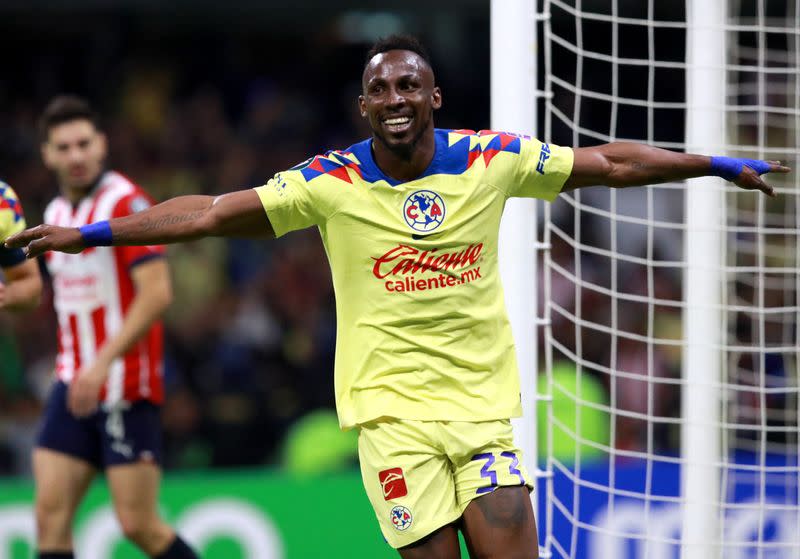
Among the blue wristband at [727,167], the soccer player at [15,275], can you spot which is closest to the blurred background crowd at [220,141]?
the soccer player at [15,275]

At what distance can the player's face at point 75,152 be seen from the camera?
224 inches

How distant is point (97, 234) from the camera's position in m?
3.69

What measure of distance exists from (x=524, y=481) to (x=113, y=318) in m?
2.47

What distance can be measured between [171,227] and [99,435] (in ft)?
6.95

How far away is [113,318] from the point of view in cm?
569

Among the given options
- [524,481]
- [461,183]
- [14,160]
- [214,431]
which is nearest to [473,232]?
[461,183]

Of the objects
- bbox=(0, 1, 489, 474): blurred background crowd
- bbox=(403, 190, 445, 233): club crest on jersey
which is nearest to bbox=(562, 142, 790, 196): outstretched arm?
bbox=(403, 190, 445, 233): club crest on jersey

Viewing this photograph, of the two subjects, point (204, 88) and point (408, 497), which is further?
point (204, 88)

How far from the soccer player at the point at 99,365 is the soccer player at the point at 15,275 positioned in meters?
0.81

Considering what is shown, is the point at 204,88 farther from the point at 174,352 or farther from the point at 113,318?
the point at 113,318

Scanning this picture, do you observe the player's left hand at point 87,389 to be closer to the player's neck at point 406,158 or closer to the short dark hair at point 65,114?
the short dark hair at point 65,114

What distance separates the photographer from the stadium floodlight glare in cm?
509

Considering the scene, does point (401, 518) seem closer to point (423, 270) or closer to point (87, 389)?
point (423, 270)

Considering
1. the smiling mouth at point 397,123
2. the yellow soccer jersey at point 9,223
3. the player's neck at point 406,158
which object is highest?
the smiling mouth at point 397,123
